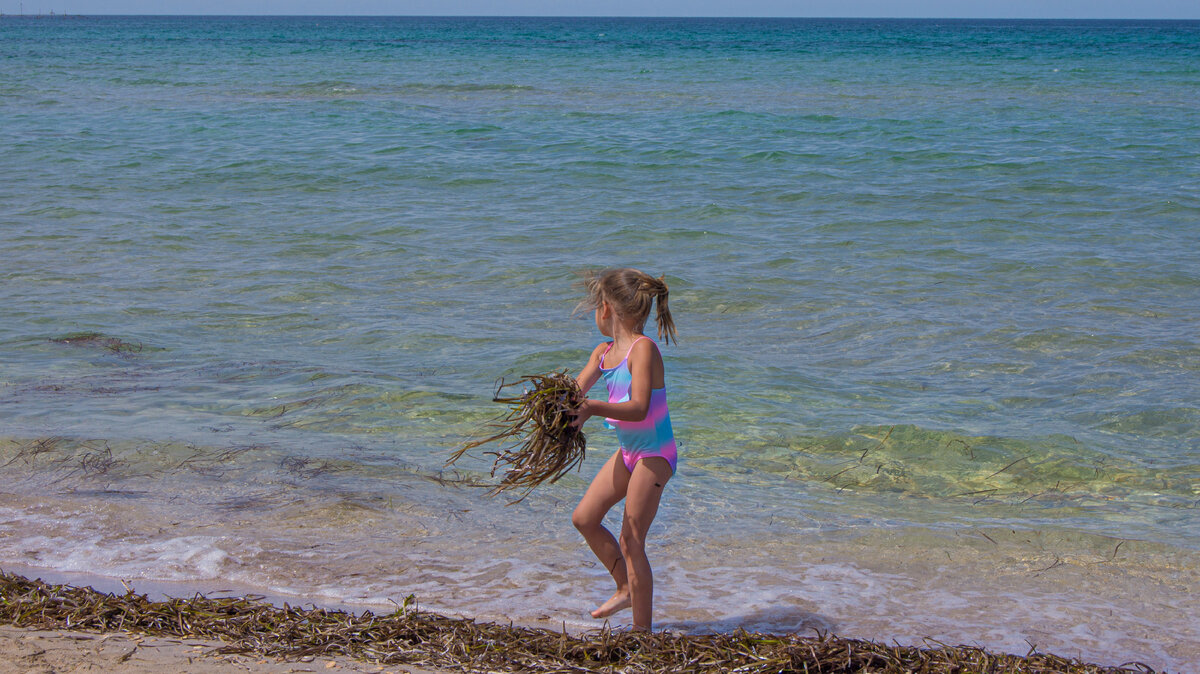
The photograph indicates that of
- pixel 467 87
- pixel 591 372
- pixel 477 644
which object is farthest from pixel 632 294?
pixel 467 87

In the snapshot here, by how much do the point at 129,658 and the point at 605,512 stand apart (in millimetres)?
1676

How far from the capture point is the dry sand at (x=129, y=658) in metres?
3.06

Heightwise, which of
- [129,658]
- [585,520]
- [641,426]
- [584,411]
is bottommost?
[129,658]

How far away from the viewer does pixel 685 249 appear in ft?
37.0

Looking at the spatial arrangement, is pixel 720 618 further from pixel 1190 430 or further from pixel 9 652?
pixel 1190 430

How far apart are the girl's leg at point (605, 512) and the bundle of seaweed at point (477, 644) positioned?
1.16 ft

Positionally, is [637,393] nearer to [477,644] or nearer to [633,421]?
[633,421]

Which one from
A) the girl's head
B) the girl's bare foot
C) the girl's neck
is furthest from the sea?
the girl's head

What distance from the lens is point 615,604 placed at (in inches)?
154

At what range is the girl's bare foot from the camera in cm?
392

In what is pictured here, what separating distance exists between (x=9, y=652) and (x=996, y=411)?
18.7ft

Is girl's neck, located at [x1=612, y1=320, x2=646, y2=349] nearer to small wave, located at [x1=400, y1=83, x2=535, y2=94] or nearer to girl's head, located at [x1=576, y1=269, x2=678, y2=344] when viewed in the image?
girl's head, located at [x1=576, y1=269, x2=678, y2=344]

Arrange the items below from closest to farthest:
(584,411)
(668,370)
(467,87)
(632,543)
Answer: (584,411) → (632,543) → (668,370) → (467,87)

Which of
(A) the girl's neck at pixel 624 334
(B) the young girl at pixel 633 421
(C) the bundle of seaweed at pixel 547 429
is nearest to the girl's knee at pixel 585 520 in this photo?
(B) the young girl at pixel 633 421
